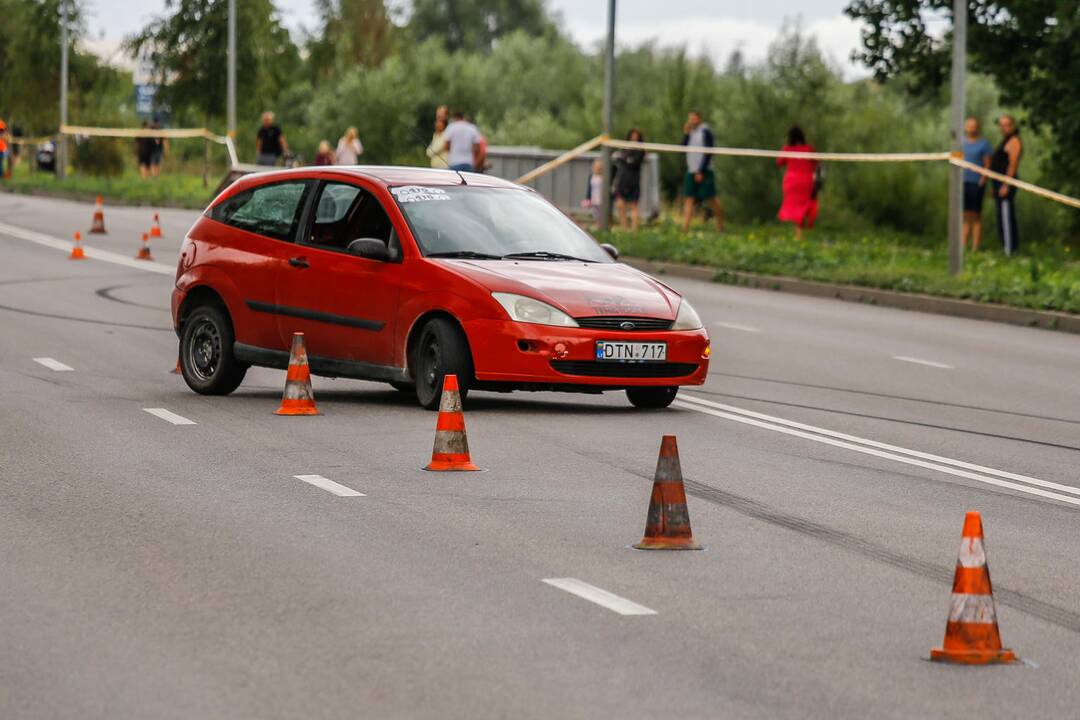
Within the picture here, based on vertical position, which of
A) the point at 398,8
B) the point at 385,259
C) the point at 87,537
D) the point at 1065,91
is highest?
the point at 398,8

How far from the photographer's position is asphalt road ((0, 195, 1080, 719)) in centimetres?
618

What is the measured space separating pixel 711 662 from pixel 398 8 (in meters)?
93.3

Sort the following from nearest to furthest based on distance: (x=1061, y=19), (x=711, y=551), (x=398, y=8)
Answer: (x=711, y=551), (x=1061, y=19), (x=398, y=8)

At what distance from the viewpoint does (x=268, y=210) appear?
14422 mm

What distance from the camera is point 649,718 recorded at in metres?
5.79

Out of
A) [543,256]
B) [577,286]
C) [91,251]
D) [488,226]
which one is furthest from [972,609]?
[91,251]

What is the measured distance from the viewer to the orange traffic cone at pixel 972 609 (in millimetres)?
6539

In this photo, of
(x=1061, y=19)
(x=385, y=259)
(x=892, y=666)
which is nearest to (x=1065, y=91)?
(x=1061, y=19)

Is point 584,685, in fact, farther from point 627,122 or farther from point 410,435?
point 627,122

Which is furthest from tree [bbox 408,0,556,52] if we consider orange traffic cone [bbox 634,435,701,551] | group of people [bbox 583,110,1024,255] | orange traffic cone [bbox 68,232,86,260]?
orange traffic cone [bbox 634,435,701,551]

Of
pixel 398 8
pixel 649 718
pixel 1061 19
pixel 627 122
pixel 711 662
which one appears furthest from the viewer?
pixel 398 8

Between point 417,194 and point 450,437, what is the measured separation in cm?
369

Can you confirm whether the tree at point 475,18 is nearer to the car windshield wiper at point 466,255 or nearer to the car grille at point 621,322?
the car windshield wiper at point 466,255

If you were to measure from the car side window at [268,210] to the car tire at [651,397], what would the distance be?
96.8 inches
